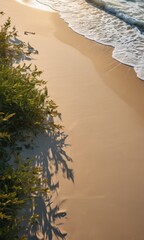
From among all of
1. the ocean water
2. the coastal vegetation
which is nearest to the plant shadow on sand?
the coastal vegetation

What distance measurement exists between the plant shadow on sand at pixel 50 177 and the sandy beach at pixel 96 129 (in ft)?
0.25

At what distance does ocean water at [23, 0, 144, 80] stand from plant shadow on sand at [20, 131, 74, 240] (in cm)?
256

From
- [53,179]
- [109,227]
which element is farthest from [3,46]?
[109,227]

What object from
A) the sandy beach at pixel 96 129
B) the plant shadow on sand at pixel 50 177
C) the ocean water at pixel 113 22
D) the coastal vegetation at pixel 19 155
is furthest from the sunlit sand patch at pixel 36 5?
the plant shadow on sand at pixel 50 177

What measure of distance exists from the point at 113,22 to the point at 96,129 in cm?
479

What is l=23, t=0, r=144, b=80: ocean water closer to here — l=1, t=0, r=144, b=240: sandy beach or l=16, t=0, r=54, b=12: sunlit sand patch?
l=16, t=0, r=54, b=12: sunlit sand patch

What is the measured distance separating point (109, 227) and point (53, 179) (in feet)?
2.57

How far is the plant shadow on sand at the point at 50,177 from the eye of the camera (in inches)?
113

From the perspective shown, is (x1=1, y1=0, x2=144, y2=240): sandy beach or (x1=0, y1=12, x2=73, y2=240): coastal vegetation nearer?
(x1=0, y1=12, x2=73, y2=240): coastal vegetation

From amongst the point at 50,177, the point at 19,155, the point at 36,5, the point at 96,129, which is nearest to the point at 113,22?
the point at 36,5

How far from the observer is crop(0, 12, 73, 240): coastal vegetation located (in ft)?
8.79

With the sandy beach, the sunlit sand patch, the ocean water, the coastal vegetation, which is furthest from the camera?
the sunlit sand patch

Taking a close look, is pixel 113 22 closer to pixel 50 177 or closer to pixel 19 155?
pixel 19 155

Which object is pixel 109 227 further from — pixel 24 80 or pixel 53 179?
pixel 24 80
